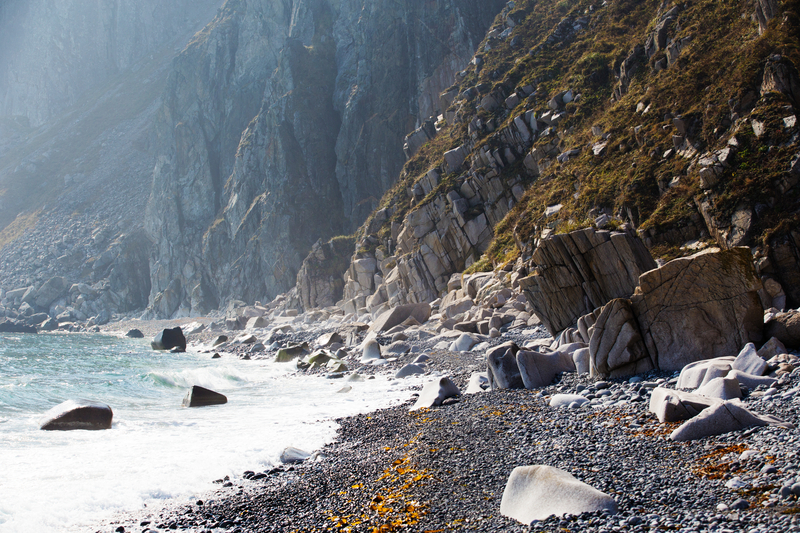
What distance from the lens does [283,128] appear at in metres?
103

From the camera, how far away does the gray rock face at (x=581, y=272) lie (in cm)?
1659

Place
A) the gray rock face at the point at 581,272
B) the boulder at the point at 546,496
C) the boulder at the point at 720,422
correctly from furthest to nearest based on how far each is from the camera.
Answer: the gray rock face at the point at 581,272
the boulder at the point at 720,422
the boulder at the point at 546,496

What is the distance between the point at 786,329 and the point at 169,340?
173 ft

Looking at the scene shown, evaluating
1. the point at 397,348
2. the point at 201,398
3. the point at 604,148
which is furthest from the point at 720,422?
the point at 604,148

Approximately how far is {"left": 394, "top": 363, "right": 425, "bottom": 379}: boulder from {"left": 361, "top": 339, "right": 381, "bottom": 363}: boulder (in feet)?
18.2

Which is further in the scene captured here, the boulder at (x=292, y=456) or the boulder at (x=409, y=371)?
the boulder at (x=409, y=371)

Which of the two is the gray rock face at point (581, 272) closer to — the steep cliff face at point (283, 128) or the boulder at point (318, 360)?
the boulder at point (318, 360)

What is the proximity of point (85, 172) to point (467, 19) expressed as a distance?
13203 cm

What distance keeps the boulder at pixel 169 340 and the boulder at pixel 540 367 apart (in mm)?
45452

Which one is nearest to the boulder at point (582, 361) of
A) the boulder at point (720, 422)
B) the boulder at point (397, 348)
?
the boulder at point (720, 422)


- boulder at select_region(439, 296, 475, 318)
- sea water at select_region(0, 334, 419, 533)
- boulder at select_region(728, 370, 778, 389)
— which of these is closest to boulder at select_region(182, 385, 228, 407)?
sea water at select_region(0, 334, 419, 533)

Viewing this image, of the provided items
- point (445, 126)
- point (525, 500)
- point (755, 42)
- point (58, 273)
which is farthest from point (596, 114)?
point (58, 273)

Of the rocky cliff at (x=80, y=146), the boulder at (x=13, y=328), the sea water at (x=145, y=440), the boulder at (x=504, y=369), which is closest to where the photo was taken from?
the sea water at (x=145, y=440)

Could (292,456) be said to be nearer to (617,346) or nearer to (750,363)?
(617,346)
